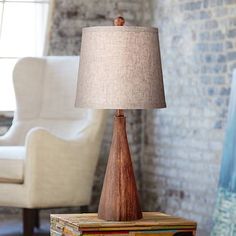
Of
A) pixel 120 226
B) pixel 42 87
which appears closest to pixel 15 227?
pixel 42 87

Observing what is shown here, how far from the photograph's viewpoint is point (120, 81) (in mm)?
3572

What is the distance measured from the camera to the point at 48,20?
23.0 ft

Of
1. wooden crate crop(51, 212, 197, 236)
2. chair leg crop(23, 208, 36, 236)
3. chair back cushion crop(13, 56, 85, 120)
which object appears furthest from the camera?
chair back cushion crop(13, 56, 85, 120)

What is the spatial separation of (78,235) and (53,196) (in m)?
2.28

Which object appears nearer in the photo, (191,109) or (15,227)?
(15,227)

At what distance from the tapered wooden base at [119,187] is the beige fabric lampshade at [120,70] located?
19 centimetres

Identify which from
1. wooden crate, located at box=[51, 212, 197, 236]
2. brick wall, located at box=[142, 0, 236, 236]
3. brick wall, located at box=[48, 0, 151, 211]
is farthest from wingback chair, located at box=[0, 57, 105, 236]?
wooden crate, located at box=[51, 212, 197, 236]

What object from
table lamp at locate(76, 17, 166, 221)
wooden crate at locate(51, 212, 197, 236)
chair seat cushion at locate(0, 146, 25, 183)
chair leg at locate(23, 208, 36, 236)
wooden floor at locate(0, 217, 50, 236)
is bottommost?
wooden floor at locate(0, 217, 50, 236)

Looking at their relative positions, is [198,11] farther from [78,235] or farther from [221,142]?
[78,235]

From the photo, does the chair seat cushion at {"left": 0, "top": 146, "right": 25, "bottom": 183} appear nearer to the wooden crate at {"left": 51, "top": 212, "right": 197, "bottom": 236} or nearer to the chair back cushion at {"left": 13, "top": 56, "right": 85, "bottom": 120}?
the chair back cushion at {"left": 13, "top": 56, "right": 85, "bottom": 120}

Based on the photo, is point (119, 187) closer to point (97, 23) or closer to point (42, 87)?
point (42, 87)

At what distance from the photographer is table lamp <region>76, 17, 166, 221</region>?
3.57 metres

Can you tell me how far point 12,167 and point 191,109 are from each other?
1632 millimetres

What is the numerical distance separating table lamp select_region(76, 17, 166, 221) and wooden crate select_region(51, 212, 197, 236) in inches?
3.4
